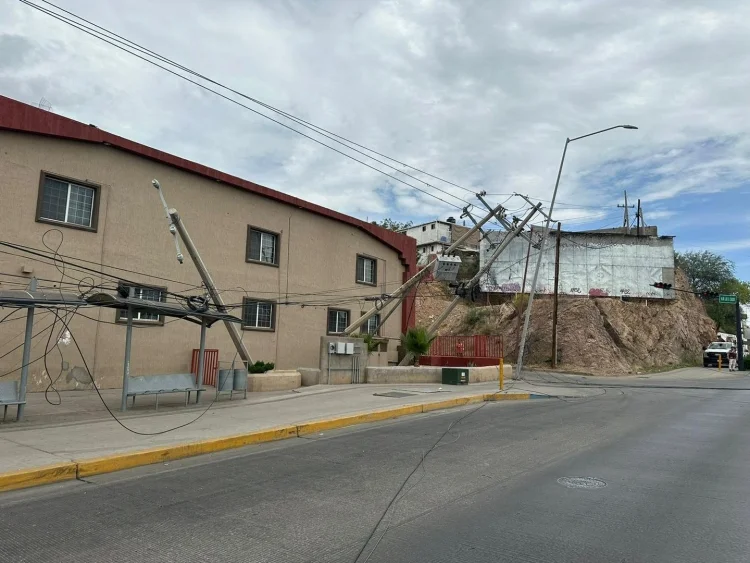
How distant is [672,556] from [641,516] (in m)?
1.04

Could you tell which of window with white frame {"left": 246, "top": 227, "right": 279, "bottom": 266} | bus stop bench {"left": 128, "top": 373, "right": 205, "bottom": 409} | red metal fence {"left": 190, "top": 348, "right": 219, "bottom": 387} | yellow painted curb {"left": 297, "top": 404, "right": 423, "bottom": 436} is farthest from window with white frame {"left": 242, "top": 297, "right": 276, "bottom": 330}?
yellow painted curb {"left": 297, "top": 404, "right": 423, "bottom": 436}

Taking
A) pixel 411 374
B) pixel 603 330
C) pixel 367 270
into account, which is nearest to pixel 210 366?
pixel 411 374

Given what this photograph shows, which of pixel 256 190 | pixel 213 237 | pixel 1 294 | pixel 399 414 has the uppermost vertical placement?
pixel 256 190

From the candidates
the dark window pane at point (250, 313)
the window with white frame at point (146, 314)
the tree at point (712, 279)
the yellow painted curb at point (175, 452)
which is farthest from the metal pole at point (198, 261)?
the tree at point (712, 279)

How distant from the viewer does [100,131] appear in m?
16.5

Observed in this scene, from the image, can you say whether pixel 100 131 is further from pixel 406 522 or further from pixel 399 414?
pixel 406 522

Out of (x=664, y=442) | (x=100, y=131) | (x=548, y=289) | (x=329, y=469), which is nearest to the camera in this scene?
(x=329, y=469)

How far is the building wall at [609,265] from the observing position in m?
44.8

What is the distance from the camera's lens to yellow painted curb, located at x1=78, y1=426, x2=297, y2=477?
23.9ft

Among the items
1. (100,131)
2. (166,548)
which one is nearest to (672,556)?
(166,548)

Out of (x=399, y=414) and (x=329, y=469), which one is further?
(x=399, y=414)

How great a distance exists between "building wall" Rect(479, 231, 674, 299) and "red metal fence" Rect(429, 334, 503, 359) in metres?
18.7

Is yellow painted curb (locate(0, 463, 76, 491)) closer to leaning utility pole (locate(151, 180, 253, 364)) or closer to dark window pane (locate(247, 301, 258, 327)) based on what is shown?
leaning utility pole (locate(151, 180, 253, 364))

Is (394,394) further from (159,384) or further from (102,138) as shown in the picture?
(102,138)
